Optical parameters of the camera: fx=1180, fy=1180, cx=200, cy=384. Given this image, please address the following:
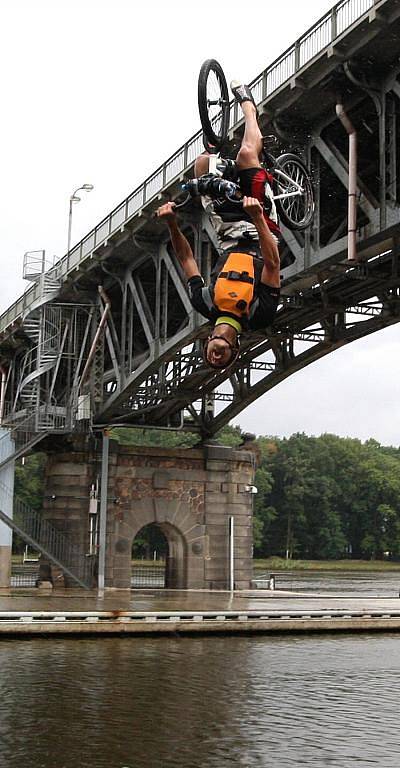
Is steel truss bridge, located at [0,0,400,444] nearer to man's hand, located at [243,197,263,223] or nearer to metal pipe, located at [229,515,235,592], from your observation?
metal pipe, located at [229,515,235,592]

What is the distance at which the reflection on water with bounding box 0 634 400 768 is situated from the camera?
1143 centimetres

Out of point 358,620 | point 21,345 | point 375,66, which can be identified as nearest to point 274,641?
point 358,620

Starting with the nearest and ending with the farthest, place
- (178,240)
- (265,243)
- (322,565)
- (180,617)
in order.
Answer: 1. (265,243)
2. (178,240)
3. (180,617)
4. (322,565)

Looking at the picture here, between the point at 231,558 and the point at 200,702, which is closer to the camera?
the point at 200,702

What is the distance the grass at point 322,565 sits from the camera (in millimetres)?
111244

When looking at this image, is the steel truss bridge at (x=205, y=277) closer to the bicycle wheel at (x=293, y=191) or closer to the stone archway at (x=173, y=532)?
the stone archway at (x=173, y=532)

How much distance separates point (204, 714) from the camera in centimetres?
1401

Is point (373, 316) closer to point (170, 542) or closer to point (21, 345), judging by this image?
point (170, 542)

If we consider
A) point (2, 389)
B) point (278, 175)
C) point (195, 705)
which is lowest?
point (195, 705)

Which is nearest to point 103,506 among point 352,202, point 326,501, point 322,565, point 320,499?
point 352,202

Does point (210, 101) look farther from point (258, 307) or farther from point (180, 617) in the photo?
point (180, 617)

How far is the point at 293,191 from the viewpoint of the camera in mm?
10516

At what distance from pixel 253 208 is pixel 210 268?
21.9 meters

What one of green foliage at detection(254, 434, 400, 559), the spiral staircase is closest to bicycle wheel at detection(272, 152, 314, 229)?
the spiral staircase
